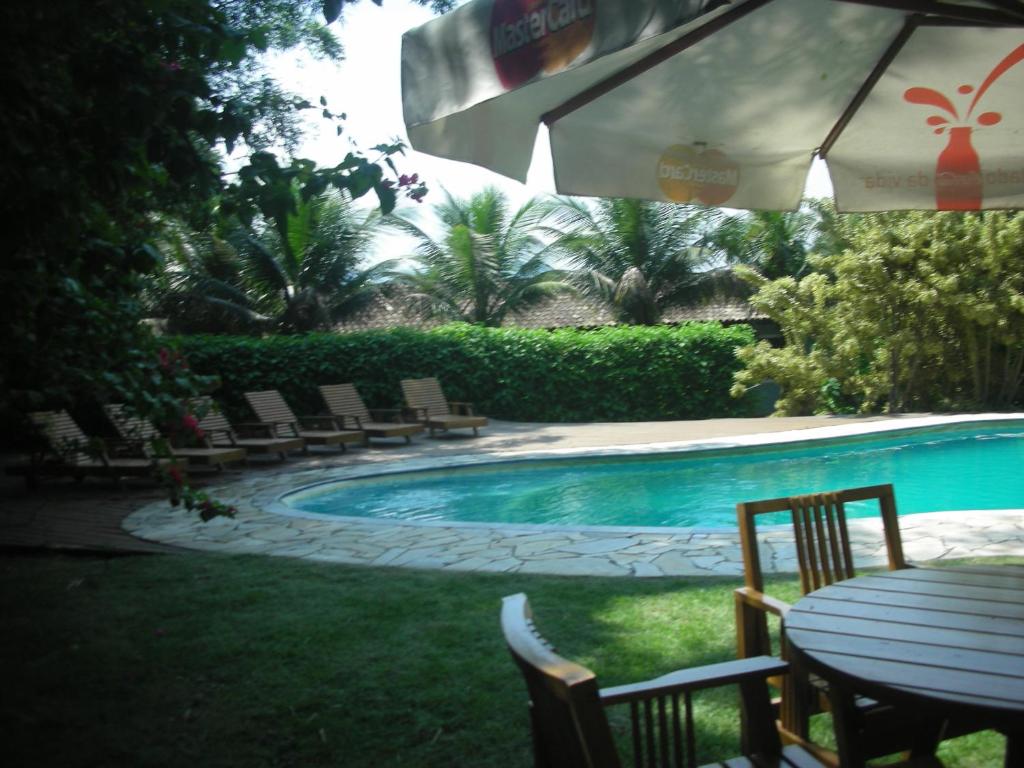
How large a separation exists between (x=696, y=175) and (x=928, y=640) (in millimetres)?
2741

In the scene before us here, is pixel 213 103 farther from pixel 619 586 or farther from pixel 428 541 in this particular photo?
pixel 428 541

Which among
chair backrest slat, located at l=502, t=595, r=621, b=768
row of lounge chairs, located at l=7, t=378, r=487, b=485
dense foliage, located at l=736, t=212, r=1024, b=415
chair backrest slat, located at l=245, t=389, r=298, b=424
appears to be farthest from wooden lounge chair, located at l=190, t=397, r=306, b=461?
chair backrest slat, located at l=502, t=595, r=621, b=768

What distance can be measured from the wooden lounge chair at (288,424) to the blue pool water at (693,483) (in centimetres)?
243

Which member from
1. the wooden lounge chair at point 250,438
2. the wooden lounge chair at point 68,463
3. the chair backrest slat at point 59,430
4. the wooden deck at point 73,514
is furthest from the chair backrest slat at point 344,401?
the chair backrest slat at point 59,430

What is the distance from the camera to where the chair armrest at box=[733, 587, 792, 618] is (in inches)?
124

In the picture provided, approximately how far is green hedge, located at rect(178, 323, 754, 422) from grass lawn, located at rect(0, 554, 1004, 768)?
36.2 feet

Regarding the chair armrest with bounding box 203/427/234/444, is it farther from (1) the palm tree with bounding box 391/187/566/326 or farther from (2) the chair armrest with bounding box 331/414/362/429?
(1) the palm tree with bounding box 391/187/566/326

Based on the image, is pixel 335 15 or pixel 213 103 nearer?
pixel 335 15

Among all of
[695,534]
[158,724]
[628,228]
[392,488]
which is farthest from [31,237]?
[628,228]

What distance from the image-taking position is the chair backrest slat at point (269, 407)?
48.1ft

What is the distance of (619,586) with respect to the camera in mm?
5926

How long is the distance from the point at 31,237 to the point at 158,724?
2.29 m

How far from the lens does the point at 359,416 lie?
16.1 metres

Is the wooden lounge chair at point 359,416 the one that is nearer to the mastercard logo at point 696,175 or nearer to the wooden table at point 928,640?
the mastercard logo at point 696,175
